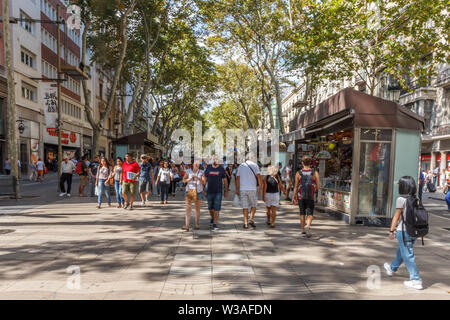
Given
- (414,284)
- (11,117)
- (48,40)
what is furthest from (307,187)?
(48,40)

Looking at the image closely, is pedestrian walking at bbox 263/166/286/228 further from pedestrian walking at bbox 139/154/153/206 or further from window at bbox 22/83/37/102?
window at bbox 22/83/37/102

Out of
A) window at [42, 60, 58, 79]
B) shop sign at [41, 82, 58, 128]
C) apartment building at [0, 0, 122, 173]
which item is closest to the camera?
shop sign at [41, 82, 58, 128]

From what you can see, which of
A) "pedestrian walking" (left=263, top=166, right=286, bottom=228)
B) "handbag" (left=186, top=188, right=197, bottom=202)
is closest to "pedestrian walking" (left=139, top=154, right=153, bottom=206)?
"handbag" (left=186, top=188, right=197, bottom=202)

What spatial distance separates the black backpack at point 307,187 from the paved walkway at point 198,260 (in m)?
0.90

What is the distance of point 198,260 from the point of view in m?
5.50

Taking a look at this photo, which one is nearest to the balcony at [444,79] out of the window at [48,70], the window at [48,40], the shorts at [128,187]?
the shorts at [128,187]

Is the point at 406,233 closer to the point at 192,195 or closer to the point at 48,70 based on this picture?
the point at 192,195

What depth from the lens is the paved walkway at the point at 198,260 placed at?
4.23m

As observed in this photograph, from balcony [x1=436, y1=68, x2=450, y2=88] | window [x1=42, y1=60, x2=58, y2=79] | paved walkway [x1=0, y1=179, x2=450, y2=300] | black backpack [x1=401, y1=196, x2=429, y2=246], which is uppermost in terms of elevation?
window [x1=42, y1=60, x2=58, y2=79]

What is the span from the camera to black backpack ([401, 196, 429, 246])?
14.5ft

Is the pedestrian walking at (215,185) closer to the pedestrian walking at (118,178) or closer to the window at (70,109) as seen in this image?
the pedestrian walking at (118,178)

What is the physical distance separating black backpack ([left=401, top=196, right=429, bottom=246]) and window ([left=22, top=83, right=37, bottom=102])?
89.3 feet
